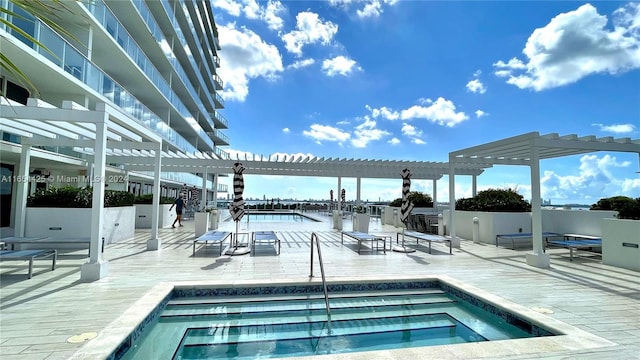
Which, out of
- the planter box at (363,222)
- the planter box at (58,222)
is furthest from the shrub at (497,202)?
the planter box at (58,222)

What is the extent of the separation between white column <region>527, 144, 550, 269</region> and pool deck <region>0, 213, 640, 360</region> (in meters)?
0.24

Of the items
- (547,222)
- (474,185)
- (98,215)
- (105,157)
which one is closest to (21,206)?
(105,157)

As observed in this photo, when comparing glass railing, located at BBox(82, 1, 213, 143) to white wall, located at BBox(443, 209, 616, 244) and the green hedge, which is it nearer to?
the green hedge

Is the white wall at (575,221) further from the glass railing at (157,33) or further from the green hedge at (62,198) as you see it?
the glass railing at (157,33)

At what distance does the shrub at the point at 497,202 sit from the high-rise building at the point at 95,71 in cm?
982

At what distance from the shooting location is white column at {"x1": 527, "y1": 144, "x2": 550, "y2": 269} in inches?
265

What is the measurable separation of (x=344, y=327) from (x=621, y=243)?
6.33 metres

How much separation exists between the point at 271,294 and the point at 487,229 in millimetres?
7801

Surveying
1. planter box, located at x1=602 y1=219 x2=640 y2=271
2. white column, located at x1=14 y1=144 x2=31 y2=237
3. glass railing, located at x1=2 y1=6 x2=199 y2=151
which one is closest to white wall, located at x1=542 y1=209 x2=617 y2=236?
planter box, located at x1=602 y1=219 x2=640 y2=271

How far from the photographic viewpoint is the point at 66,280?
5227 mm

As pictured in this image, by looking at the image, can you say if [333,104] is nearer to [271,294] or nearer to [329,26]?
[329,26]

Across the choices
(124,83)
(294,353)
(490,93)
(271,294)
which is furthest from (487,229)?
(124,83)

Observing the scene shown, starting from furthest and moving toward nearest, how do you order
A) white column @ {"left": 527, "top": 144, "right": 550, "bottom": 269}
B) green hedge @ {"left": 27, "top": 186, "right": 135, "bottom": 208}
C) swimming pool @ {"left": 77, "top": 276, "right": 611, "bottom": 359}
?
green hedge @ {"left": 27, "top": 186, "right": 135, "bottom": 208}
white column @ {"left": 527, "top": 144, "right": 550, "bottom": 269}
swimming pool @ {"left": 77, "top": 276, "right": 611, "bottom": 359}

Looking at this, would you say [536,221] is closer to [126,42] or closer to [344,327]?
[344,327]
